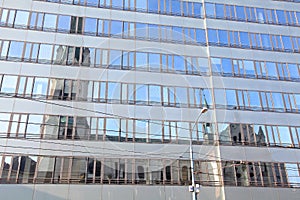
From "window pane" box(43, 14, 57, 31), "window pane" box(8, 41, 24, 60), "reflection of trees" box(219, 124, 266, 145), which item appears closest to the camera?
→ "window pane" box(8, 41, 24, 60)

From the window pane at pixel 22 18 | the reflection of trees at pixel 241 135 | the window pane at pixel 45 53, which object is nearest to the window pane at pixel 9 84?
the window pane at pixel 45 53

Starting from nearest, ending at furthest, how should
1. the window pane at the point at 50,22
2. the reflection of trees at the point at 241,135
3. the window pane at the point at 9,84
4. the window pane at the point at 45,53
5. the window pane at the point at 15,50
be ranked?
the window pane at the point at 9,84 < the window pane at the point at 15,50 < the window pane at the point at 45,53 < the reflection of trees at the point at 241,135 < the window pane at the point at 50,22

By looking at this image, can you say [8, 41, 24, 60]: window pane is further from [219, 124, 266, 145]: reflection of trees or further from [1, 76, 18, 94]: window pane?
[219, 124, 266, 145]: reflection of trees

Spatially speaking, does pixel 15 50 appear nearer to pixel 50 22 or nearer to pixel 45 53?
pixel 45 53

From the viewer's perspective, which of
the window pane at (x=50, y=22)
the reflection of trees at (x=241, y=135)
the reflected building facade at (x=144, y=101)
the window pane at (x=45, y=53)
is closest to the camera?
the reflected building facade at (x=144, y=101)

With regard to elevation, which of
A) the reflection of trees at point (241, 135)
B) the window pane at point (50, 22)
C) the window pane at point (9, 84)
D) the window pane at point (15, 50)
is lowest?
the reflection of trees at point (241, 135)

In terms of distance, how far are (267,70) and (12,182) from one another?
2284 centimetres

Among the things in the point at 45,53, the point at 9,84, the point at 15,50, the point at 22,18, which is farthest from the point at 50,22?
the point at 9,84

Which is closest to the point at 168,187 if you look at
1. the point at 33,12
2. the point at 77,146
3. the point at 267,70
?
the point at 77,146

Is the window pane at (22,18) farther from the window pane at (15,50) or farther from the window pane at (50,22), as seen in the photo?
the window pane at (15,50)

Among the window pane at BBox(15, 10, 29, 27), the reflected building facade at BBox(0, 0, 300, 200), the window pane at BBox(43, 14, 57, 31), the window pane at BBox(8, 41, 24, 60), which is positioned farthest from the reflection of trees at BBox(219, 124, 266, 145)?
the window pane at BBox(15, 10, 29, 27)

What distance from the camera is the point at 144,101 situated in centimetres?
2384

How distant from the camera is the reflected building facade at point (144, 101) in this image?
2097cm

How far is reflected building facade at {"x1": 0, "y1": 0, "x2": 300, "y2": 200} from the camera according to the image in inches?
826
